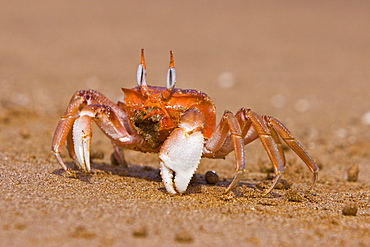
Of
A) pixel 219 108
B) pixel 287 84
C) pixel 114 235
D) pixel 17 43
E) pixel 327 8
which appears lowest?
pixel 114 235

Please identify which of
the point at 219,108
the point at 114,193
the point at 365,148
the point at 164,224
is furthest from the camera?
the point at 219,108

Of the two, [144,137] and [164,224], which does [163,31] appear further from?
[164,224]

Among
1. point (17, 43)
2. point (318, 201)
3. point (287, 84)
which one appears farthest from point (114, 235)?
point (17, 43)

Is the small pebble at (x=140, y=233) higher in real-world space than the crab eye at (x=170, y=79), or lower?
lower

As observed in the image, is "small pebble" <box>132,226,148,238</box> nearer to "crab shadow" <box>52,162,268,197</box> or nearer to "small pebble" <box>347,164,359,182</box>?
"crab shadow" <box>52,162,268,197</box>

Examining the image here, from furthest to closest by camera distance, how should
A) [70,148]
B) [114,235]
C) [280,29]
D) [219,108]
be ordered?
[280,29] → [219,108] → [70,148] → [114,235]

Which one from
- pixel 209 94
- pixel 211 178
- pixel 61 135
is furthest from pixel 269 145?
pixel 209 94

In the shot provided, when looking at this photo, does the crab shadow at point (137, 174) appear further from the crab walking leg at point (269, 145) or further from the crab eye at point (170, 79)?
the crab eye at point (170, 79)

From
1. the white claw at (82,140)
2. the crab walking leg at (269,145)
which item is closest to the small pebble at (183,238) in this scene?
the crab walking leg at (269,145)

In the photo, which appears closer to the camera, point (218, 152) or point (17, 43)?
point (218, 152)
